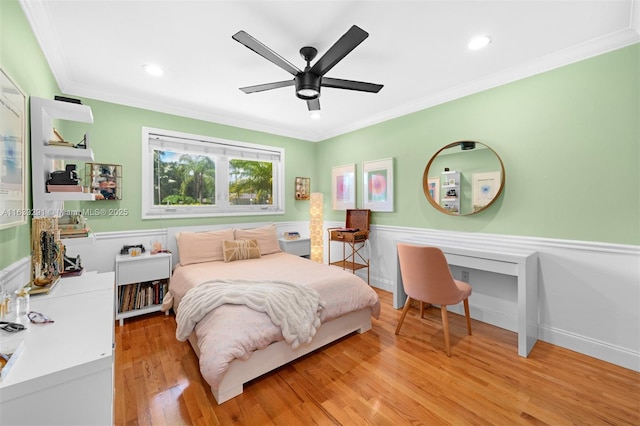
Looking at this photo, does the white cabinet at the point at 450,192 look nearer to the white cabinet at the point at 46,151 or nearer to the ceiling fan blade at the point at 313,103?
the ceiling fan blade at the point at 313,103

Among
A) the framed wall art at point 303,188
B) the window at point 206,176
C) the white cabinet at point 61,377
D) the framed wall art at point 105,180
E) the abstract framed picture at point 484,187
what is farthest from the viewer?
the framed wall art at point 303,188

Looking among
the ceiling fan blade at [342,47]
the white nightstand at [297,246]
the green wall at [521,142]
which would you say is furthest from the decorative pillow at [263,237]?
the ceiling fan blade at [342,47]

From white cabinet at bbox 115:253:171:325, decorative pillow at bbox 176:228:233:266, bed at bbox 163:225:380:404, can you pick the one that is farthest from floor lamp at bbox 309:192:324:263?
white cabinet at bbox 115:253:171:325

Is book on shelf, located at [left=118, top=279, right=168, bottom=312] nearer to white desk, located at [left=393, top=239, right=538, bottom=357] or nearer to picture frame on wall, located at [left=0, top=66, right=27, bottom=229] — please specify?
picture frame on wall, located at [left=0, top=66, right=27, bottom=229]

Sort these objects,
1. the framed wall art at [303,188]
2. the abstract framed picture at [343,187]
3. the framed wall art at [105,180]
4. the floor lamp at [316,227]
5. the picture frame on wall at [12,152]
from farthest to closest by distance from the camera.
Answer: the framed wall art at [303,188], the floor lamp at [316,227], the abstract framed picture at [343,187], the framed wall art at [105,180], the picture frame on wall at [12,152]

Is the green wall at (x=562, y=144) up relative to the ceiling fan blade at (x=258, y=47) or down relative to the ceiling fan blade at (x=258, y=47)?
down

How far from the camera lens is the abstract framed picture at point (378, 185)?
3.78 metres

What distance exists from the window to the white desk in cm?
289

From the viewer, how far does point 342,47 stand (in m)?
1.74

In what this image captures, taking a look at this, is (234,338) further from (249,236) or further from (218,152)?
(218,152)

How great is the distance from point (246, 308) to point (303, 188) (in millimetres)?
3091

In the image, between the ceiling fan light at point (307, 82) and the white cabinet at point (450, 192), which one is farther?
the white cabinet at point (450, 192)

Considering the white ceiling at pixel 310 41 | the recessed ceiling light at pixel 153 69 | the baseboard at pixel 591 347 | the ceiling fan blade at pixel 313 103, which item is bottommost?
the baseboard at pixel 591 347

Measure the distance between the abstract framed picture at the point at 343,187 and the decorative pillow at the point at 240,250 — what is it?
163cm
